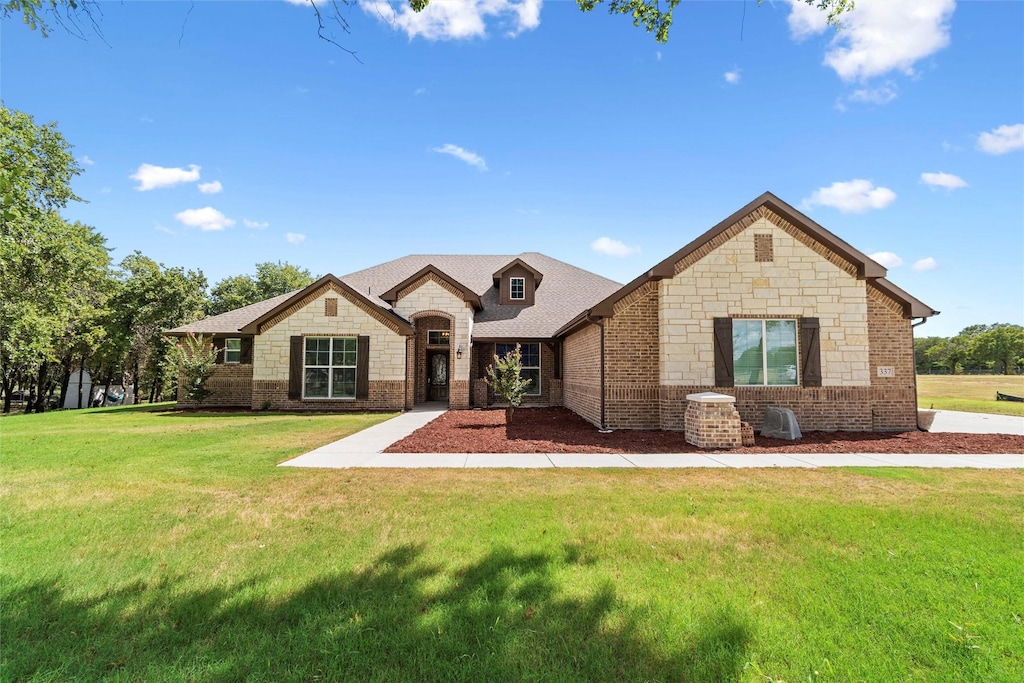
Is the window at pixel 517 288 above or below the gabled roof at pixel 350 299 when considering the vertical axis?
above

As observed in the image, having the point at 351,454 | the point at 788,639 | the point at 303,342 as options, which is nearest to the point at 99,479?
the point at 351,454

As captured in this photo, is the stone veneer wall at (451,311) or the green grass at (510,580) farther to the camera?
the stone veneer wall at (451,311)

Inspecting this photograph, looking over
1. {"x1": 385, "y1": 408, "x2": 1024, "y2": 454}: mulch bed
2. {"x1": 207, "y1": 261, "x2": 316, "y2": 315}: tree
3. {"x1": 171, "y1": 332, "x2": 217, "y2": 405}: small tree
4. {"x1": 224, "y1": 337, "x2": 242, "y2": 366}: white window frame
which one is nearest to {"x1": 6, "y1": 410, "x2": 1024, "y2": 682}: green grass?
{"x1": 385, "y1": 408, "x2": 1024, "y2": 454}: mulch bed

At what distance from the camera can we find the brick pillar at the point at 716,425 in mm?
9555

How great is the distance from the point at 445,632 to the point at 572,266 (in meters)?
23.7

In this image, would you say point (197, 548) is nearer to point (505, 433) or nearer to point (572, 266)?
point (505, 433)

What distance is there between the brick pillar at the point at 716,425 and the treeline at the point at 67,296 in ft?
66.3

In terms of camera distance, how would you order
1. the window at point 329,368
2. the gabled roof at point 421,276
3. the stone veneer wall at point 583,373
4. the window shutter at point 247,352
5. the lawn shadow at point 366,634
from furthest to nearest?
the window shutter at point 247,352, the gabled roof at point 421,276, the window at point 329,368, the stone veneer wall at point 583,373, the lawn shadow at point 366,634

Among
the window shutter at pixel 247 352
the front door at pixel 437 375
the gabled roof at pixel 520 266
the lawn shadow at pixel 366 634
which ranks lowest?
the lawn shadow at pixel 366 634

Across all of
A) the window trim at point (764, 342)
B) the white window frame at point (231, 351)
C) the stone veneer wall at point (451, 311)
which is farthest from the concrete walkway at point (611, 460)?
the white window frame at point (231, 351)

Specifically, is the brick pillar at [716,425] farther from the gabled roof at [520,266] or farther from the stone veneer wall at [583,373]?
the gabled roof at [520,266]

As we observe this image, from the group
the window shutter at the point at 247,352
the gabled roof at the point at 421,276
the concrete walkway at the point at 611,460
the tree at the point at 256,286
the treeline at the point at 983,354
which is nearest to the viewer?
the concrete walkway at the point at 611,460

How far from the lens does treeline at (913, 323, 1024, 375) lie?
293ft

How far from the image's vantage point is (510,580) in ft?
11.5
